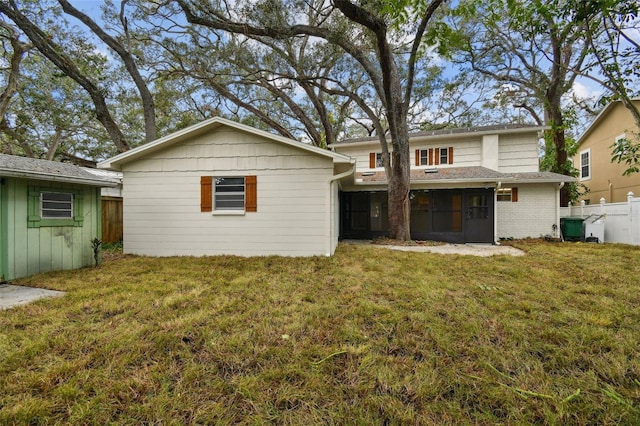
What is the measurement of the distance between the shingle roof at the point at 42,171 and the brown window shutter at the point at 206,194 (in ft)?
6.19

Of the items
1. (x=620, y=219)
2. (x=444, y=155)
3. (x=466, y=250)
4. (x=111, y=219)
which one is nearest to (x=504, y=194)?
(x=444, y=155)

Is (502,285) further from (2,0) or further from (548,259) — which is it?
(2,0)

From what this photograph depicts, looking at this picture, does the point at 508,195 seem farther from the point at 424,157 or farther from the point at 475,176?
the point at 424,157

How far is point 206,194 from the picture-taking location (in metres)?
7.09

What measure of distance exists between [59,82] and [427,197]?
19015 mm

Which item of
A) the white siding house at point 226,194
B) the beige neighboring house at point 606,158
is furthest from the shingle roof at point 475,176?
the white siding house at point 226,194

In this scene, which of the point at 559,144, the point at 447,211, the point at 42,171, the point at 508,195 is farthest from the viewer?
the point at 559,144

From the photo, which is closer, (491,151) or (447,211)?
(447,211)

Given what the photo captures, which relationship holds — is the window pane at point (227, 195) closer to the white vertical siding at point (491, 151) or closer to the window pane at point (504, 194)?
the window pane at point (504, 194)

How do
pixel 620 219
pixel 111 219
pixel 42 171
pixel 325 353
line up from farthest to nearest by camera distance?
pixel 620 219 < pixel 111 219 < pixel 42 171 < pixel 325 353

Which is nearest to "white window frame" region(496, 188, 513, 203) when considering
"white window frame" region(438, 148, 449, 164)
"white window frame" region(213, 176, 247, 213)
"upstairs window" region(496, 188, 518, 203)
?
"upstairs window" region(496, 188, 518, 203)

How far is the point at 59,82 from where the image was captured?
1436 cm

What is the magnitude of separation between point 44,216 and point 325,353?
586 centimetres

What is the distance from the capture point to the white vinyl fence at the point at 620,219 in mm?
8891
